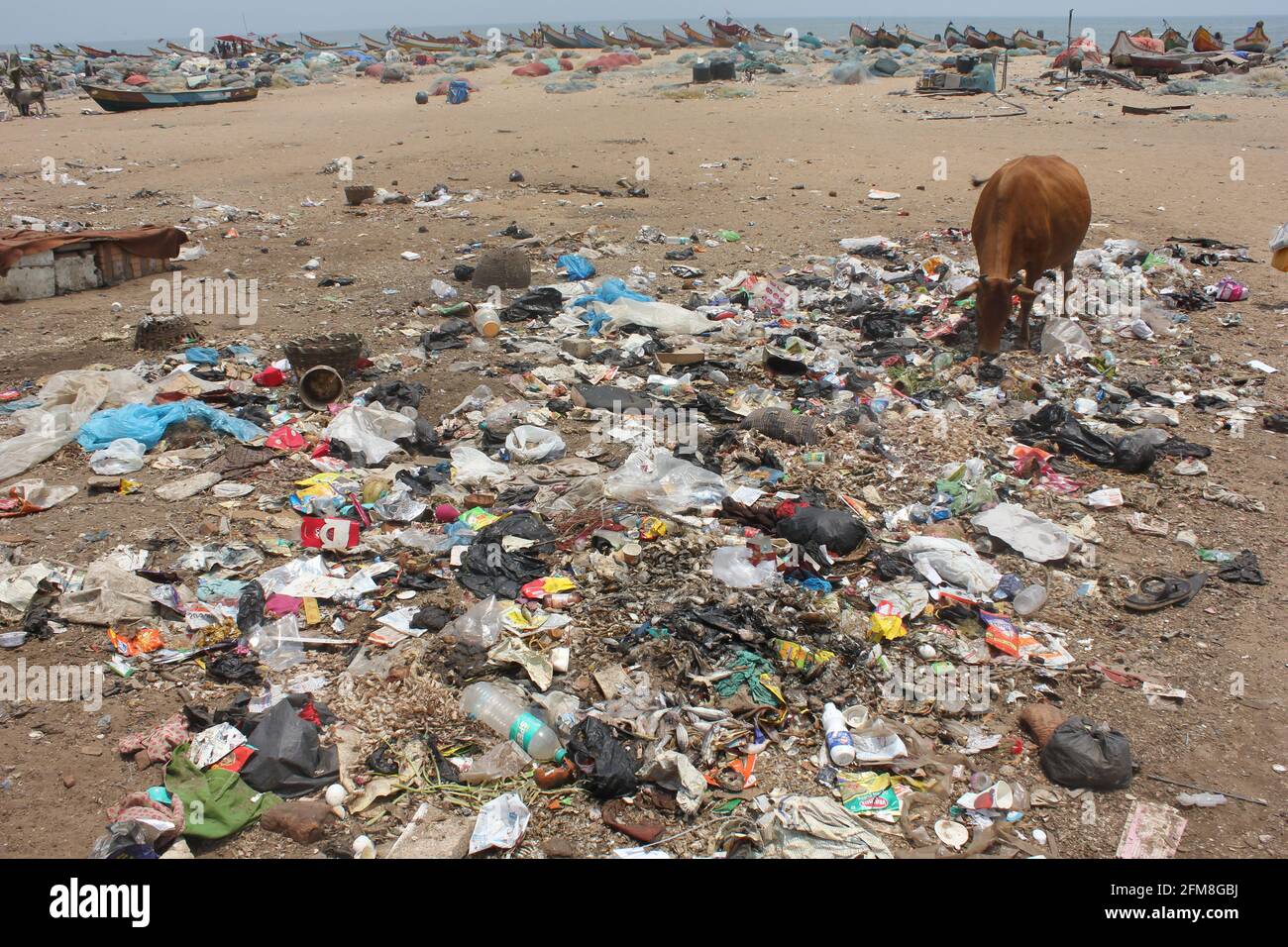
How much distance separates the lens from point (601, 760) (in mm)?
3451

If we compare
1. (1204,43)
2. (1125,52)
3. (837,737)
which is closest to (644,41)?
(1204,43)

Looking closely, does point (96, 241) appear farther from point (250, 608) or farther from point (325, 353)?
point (250, 608)

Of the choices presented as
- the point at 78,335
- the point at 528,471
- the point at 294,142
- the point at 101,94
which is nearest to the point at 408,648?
the point at 528,471

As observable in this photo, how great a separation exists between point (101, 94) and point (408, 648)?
25.6 metres

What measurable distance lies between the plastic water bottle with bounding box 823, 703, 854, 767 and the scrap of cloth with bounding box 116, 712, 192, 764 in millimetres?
2653

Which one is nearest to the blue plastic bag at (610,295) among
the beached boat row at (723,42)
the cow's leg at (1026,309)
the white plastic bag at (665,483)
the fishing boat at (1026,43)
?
the white plastic bag at (665,483)

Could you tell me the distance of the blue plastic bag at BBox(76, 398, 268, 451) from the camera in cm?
589

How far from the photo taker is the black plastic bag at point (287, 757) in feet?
11.1

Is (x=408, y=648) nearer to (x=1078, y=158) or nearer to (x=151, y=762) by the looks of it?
(x=151, y=762)

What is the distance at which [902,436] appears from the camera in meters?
6.21

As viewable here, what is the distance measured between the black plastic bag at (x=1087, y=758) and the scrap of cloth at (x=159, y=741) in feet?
11.6

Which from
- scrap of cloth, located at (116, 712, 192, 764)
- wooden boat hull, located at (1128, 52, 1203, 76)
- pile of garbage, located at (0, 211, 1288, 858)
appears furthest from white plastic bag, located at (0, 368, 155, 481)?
wooden boat hull, located at (1128, 52, 1203, 76)

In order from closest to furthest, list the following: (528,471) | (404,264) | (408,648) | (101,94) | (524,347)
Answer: (408,648), (528,471), (524,347), (404,264), (101,94)

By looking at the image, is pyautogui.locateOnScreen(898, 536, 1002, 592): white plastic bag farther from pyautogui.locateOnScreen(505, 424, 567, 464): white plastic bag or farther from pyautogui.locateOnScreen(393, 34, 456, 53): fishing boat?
pyautogui.locateOnScreen(393, 34, 456, 53): fishing boat
